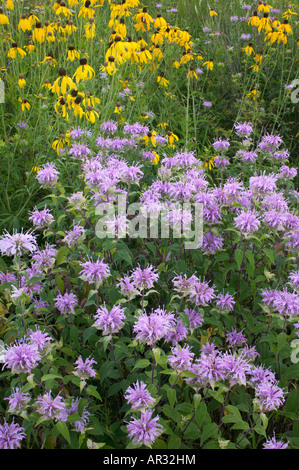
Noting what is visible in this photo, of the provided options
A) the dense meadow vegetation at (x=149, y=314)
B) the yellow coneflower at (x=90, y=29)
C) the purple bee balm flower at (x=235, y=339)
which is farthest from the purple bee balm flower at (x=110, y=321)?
the yellow coneflower at (x=90, y=29)

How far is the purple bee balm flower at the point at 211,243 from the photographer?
2010mm

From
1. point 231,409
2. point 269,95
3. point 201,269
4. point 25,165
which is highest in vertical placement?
point 269,95

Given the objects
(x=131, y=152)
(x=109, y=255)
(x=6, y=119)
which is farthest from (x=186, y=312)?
(x=6, y=119)

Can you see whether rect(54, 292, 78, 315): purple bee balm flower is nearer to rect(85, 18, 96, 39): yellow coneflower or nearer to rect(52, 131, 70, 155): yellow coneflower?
rect(52, 131, 70, 155): yellow coneflower

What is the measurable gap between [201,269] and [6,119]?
2507mm

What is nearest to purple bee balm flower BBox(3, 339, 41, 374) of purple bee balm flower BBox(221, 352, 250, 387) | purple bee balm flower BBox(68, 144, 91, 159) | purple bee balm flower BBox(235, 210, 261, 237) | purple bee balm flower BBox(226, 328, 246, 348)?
purple bee balm flower BBox(221, 352, 250, 387)

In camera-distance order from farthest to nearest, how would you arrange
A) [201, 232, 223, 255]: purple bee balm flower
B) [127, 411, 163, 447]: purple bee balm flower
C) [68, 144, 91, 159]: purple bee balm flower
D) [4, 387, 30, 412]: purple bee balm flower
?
[68, 144, 91, 159]: purple bee balm flower < [201, 232, 223, 255]: purple bee balm flower < [4, 387, 30, 412]: purple bee balm flower < [127, 411, 163, 447]: purple bee balm flower

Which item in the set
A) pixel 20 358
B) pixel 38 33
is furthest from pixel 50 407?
pixel 38 33

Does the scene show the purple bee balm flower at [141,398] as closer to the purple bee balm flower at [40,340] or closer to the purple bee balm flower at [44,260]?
the purple bee balm flower at [40,340]

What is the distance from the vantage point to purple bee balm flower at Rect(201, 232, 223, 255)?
2010mm

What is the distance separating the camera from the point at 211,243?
202 cm

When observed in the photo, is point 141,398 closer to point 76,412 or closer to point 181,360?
point 181,360
